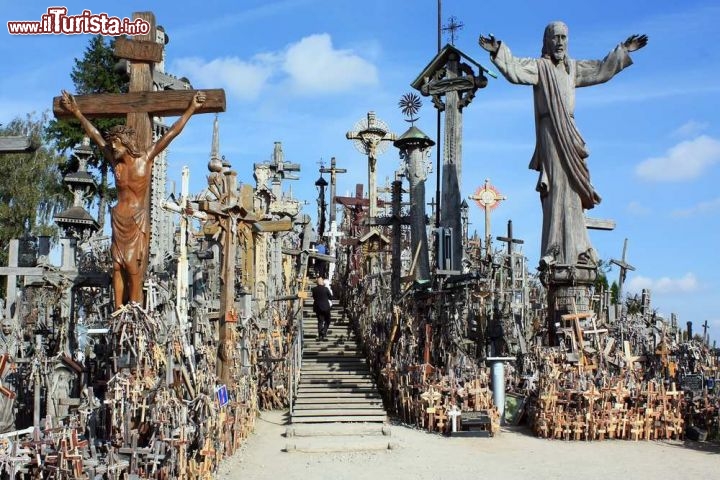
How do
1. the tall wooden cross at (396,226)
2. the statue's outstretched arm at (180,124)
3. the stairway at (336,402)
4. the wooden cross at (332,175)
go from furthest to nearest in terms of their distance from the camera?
the wooden cross at (332,175), the tall wooden cross at (396,226), the stairway at (336,402), the statue's outstretched arm at (180,124)

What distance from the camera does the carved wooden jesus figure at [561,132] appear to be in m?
15.7

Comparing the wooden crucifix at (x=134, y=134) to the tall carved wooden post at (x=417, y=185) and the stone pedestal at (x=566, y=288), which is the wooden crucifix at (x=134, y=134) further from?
the tall carved wooden post at (x=417, y=185)

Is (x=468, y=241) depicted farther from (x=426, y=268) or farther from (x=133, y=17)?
(x=133, y=17)

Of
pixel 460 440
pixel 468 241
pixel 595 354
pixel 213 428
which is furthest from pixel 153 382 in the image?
pixel 468 241

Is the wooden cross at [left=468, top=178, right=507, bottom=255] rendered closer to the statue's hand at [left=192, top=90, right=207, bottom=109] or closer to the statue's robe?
the statue's robe

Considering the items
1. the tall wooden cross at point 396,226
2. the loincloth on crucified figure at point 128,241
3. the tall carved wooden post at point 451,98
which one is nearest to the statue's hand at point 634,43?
the tall carved wooden post at point 451,98

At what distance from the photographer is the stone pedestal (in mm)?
15359

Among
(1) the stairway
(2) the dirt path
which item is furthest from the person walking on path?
(2) the dirt path

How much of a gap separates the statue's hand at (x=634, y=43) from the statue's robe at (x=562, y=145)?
0.12 metres

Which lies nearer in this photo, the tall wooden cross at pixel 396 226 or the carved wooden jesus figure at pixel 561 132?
the carved wooden jesus figure at pixel 561 132

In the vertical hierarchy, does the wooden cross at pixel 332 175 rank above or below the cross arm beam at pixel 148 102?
above

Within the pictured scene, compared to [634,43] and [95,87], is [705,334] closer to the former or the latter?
[634,43]

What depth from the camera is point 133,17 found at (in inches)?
362

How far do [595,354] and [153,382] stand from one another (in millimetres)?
8756
